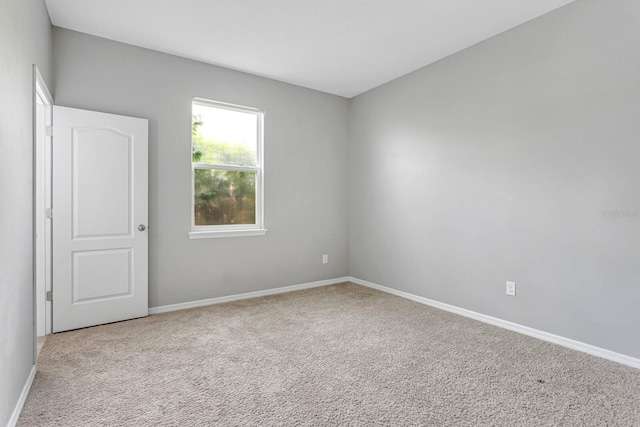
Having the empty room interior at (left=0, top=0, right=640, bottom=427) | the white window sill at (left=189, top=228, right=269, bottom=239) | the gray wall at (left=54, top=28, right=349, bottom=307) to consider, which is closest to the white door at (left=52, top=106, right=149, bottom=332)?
the empty room interior at (left=0, top=0, right=640, bottom=427)

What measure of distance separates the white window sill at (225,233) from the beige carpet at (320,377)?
896 mm

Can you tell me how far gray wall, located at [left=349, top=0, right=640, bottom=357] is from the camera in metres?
2.45

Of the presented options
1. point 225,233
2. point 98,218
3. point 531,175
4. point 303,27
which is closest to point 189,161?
point 225,233

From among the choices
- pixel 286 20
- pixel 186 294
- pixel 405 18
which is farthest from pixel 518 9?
pixel 186 294

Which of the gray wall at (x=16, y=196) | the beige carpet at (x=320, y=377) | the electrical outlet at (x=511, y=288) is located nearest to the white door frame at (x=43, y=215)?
the beige carpet at (x=320, y=377)

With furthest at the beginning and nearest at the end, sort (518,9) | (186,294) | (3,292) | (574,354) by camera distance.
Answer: (186,294), (518,9), (574,354), (3,292)

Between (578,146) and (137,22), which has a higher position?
(137,22)

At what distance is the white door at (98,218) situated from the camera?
3002mm

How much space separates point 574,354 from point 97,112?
4.39 meters

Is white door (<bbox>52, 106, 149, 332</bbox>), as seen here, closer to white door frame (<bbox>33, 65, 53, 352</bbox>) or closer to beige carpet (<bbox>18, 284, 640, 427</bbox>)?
white door frame (<bbox>33, 65, 53, 352</bbox>)

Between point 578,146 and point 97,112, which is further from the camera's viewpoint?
point 97,112

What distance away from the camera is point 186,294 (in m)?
3.71

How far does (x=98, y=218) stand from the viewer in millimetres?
3156

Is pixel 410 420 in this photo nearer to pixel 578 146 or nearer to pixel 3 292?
pixel 3 292
